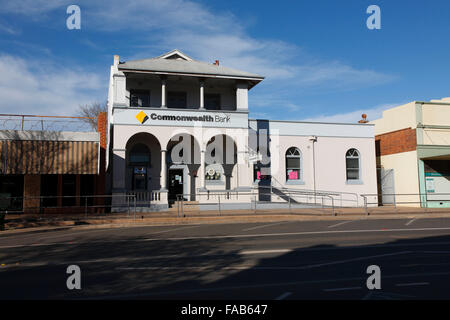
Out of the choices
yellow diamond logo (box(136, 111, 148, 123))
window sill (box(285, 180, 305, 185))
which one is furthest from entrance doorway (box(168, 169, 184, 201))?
window sill (box(285, 180, 305, 185))

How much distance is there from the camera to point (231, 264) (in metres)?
8.05

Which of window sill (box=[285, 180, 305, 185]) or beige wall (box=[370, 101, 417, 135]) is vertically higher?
beige wall (box=[370, 101, 417, 135])

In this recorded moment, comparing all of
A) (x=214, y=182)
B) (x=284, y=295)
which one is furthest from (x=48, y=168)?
(x=284, y=295)

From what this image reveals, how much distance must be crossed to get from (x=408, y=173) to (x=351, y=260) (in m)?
20.4

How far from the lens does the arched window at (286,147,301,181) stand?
24922 mm

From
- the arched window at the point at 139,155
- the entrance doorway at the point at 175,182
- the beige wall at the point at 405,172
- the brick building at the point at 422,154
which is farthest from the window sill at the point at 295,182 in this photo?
the arched window at the point at 139,155

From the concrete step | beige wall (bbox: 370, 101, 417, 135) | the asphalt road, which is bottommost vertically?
the asphalt road

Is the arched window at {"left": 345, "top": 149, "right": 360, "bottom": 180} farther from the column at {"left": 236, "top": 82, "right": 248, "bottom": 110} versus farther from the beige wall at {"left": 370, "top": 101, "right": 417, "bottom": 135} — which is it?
the column at {"left": 236, "top": 82, "right": 248, "bottom": 110}

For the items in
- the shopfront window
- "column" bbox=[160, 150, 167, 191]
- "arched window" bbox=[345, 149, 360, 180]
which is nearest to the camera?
"column" bbox=[160, 150, 167, 191]

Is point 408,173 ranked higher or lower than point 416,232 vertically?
higher

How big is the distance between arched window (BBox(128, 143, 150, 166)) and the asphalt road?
10.4 metres
